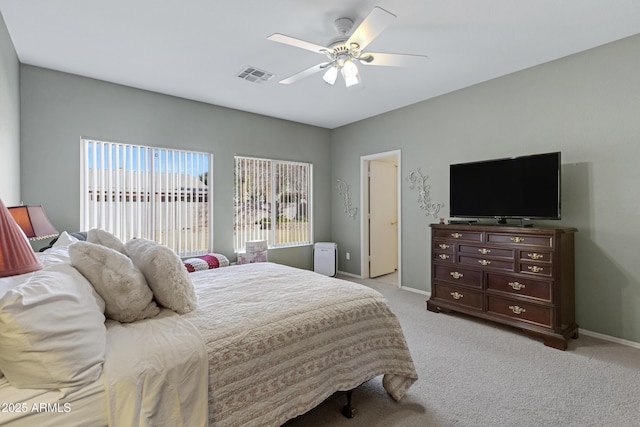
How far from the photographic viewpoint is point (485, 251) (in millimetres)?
3217

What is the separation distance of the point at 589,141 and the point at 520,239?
1206 mm

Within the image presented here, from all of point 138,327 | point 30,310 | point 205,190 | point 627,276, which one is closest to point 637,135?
point 627,276

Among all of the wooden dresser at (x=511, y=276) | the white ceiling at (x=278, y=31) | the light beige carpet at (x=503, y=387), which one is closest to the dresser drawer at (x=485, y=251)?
the wooden dresser at (x=511, y=276)

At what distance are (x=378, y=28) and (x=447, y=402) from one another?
2.56 metres

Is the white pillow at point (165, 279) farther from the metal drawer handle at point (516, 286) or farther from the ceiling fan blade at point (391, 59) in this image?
the metal drawer handle at point (516, 286)

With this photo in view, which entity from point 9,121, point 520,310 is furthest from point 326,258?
point 9,121

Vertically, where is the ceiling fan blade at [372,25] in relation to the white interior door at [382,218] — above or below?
above

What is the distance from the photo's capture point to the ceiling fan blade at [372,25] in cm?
188

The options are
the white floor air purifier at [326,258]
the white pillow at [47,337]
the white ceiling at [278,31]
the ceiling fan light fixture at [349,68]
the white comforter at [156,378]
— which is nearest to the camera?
the white pillow at [47,337]

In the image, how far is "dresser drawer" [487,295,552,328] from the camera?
9.16 ft

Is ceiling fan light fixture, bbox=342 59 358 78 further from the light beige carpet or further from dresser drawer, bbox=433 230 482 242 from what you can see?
the light beige carpet

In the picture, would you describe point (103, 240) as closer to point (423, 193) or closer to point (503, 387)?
point (503, 387)

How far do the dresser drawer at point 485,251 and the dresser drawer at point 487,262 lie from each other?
0.05 meters

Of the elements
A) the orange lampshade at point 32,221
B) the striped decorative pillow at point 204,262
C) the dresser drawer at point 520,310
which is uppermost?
the orange lampshade at point 32,221
